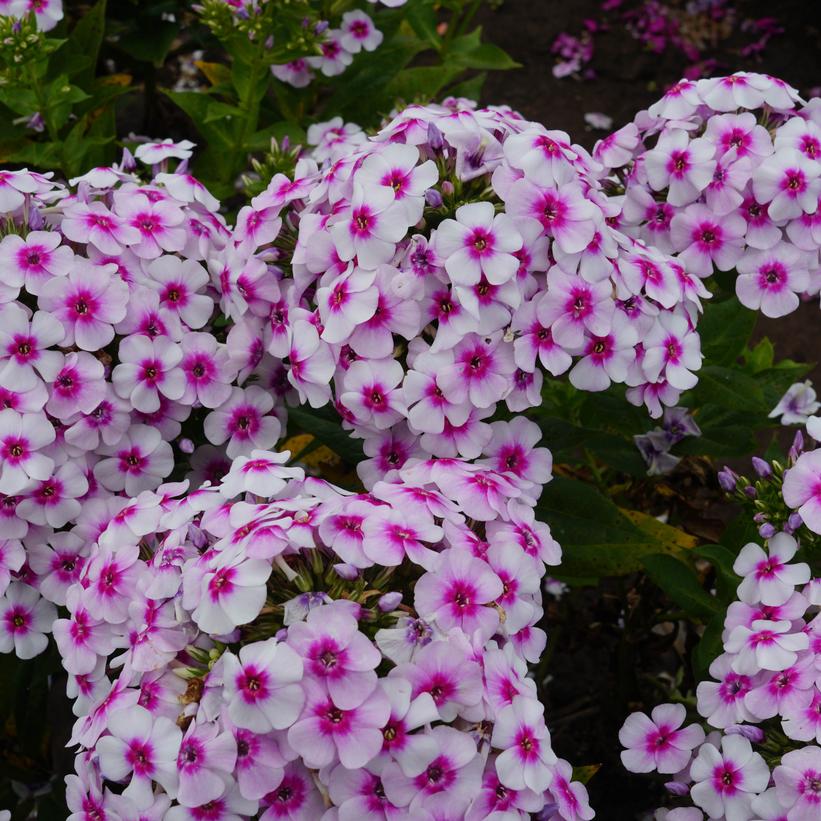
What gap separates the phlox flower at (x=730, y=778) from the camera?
1.64 metres

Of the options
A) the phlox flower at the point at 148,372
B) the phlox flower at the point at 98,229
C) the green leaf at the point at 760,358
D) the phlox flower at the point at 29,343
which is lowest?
the green leaf at the point at 760,358

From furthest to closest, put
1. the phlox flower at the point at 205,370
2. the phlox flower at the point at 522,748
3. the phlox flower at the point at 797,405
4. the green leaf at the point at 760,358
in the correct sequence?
the green leaf at the point at 760,358, the phlox flower at the point at 797,405, the phlox flower at the point at 205,370, the phlox flower at the point at 522,748

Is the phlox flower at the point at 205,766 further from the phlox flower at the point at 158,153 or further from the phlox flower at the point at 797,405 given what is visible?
the phlox flower at the point at 797,405

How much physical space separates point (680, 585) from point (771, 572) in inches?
12.6

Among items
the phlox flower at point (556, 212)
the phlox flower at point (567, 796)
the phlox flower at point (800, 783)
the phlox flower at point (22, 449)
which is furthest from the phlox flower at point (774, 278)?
the phlox flower at point (22, 449)

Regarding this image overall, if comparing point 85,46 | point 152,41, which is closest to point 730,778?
point 85,46

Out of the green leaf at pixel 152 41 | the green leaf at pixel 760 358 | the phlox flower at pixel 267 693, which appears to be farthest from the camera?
the green leaf at pixel 152 41

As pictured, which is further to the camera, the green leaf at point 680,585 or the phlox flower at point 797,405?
the phlox flower at point 797,405

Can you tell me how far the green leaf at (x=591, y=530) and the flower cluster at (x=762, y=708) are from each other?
1.06 feet

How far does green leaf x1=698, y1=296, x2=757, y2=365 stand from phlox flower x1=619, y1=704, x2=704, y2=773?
776 mm

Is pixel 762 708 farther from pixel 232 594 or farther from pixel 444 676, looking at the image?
pixel 232 594

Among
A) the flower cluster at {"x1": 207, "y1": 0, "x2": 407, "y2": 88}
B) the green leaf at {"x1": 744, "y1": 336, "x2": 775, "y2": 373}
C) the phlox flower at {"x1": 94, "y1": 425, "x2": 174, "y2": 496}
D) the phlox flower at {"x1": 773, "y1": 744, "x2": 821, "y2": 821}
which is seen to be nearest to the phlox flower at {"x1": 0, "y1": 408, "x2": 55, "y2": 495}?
the phlox flower at {"x1": 94, "y1": 425, "x2": 174, "y2": 496}

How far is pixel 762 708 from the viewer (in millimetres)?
1648

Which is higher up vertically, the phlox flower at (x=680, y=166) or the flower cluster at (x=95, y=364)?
the phlox flower at (x=680, y=166)
